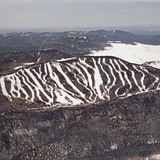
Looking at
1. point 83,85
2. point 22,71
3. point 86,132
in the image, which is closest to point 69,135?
point 86,132

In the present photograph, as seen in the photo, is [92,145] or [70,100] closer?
[92,145]

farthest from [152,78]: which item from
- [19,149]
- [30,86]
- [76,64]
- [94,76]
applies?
[19,149]

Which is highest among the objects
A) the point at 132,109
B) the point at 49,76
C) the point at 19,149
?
the point at 49,76

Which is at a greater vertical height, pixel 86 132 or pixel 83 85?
pixel 83 85

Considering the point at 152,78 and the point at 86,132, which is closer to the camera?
the point at 86,132

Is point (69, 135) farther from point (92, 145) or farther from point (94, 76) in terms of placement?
point (94, 76)

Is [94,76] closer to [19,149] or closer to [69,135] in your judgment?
[69,135]

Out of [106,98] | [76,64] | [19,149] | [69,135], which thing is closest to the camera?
[19,149]

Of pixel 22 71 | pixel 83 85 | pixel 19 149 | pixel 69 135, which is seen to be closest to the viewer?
pixel 19 149

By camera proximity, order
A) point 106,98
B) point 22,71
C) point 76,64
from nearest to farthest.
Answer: point 106,98 < point 22,71 < point 76,64
